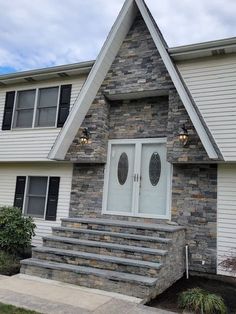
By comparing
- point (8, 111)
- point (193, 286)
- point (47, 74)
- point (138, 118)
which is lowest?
point (193, 286)

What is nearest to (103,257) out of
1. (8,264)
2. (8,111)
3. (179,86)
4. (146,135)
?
(8,264)

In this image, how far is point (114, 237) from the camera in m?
6.78

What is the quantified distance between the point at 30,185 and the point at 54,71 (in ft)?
12.7

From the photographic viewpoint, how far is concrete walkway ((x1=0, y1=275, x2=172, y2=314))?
15.3 feet

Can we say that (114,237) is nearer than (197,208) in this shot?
Yes

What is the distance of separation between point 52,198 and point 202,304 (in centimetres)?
599

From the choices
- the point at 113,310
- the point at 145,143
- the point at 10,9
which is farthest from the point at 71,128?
the point at 10,9

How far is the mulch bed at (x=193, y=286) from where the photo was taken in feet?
17.1

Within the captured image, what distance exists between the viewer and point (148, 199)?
8.44 metres

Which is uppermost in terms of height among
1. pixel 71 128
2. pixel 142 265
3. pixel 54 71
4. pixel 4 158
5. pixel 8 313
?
pixel 54 71

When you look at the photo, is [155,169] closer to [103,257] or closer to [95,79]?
[95,79]

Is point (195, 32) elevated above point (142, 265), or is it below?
above

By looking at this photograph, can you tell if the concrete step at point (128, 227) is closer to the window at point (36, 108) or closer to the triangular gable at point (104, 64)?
the triangular gable at point (104, 64)

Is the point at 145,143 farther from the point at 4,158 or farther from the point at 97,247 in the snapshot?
the point at 4,158
